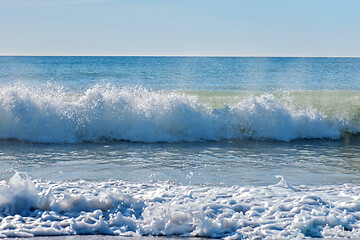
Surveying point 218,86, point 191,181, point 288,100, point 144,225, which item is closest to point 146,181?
point 191,181

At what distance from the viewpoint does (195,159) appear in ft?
24.2

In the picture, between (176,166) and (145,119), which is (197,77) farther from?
(176,166)

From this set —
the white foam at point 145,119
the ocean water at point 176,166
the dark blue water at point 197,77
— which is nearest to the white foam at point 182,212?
the ocean water at point 176,166

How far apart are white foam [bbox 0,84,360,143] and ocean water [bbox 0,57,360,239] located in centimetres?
3

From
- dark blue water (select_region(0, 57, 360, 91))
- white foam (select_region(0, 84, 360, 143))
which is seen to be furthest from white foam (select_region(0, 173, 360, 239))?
dark blue water (select_region(0, 57, 360, 91))

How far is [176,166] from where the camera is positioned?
673 centimetres

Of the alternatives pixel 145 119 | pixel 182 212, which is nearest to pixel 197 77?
pixel 145 119

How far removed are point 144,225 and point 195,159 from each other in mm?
3520

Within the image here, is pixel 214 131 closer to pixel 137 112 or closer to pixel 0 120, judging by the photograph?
pixel 137 112

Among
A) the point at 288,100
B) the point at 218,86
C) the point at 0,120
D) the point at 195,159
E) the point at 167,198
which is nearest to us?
the point at 167,198

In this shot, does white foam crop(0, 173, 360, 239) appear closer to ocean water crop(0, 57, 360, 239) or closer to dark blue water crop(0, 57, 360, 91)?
ocean water crop(0, 57, 360, 239)

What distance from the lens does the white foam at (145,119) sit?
9773mm

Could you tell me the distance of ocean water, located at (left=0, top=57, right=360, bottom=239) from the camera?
396 centimetres

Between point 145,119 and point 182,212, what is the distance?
6578 mm
